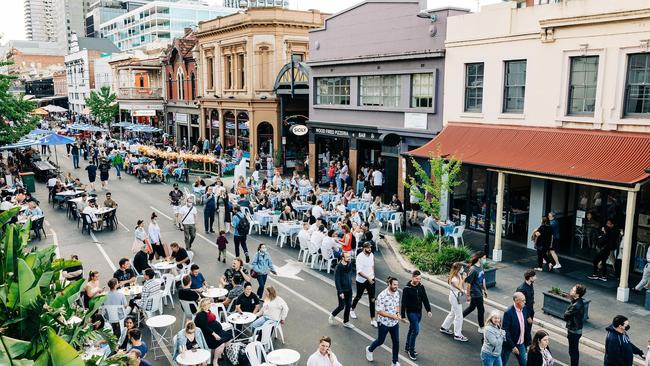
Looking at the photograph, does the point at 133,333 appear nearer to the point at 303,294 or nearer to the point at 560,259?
the point at 303,294

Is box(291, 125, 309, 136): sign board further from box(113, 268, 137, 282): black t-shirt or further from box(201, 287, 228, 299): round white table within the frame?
box(201, 287, 228, 299): round white table

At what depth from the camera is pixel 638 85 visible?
1523 centimetres

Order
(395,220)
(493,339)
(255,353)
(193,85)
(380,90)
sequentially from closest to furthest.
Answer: (493,339), (255,353), (395,220), (380,90), (193,85)

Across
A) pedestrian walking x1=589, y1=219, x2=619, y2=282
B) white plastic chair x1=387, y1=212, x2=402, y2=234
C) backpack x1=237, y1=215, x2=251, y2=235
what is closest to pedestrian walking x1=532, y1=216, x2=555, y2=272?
pedestrian walking x1=589, y1=219, x2=619, y2=282

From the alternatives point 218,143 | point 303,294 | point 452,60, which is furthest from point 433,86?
point 218,143

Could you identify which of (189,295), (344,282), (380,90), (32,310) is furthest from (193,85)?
(32,310)

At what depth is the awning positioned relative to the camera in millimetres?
14375

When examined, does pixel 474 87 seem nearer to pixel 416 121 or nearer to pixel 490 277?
pixel 416 121

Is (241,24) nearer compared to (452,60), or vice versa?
(452,60)

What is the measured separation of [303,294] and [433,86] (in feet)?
38.1

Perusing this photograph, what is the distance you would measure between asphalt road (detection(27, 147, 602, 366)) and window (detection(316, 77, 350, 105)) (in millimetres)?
9615

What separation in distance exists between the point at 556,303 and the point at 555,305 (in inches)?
2.5

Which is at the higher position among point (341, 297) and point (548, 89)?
point (548, 89)

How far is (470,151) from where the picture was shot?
1880cm
